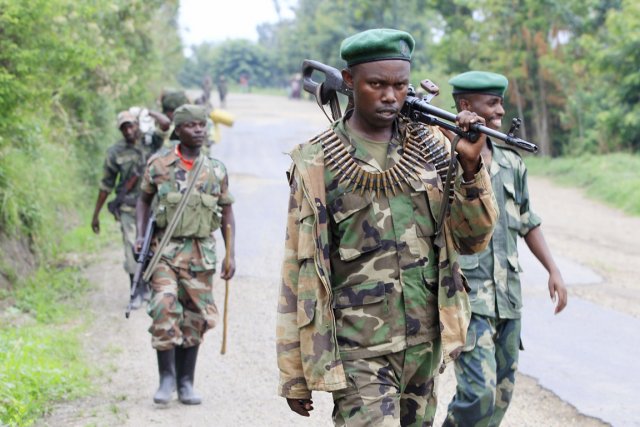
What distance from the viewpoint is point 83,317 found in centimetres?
925

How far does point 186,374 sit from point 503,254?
2.71 m

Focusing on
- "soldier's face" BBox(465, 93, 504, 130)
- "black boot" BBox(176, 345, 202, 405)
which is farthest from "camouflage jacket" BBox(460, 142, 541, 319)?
"black boot" BBox(176, 345, 202, 405)

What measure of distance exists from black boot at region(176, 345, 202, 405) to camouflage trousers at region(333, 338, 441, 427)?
9.98ft

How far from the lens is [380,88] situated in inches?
139

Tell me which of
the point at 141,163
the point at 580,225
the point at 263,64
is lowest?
the point at 263,64

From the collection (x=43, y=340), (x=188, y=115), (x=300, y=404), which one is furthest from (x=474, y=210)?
(x=43, y=340)

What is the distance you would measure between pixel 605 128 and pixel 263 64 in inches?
2368

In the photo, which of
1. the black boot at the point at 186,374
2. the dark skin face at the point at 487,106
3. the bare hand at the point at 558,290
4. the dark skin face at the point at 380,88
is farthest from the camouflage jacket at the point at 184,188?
the dark skin face at the point at 380,88

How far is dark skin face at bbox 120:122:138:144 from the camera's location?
32.8 ft

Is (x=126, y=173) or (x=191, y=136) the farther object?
(x=126, y=173)

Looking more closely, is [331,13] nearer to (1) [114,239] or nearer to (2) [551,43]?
(2) [551,43]

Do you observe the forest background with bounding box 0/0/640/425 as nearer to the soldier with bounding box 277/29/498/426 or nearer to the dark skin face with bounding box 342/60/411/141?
the soldier with bounding box 277/29/498/426

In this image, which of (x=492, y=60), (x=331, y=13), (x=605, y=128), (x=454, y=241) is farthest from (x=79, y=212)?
(x=331, y=13)

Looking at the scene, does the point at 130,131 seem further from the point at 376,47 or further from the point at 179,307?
the point at 376,47
